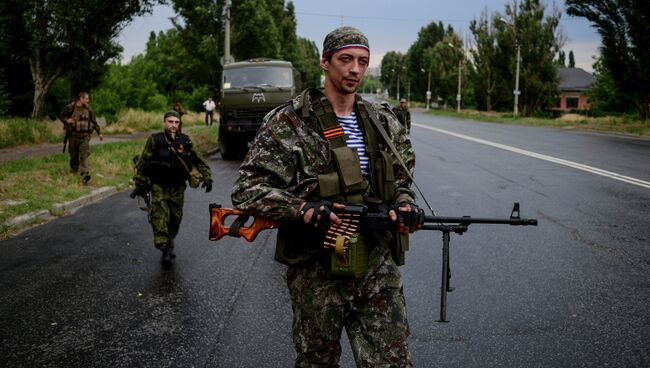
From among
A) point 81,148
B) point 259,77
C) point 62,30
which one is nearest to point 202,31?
point 62,30

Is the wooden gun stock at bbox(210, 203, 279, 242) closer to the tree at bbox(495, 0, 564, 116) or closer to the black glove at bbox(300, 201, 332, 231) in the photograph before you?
the black glove at bbox(300, 201, 332, 231)

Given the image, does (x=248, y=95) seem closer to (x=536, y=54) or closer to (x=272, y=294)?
(x=272, y=294)

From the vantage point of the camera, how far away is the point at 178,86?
5519 cm

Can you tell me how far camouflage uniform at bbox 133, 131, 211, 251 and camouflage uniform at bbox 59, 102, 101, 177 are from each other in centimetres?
582

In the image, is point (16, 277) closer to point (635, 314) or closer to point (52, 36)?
Result: point (635, 314)

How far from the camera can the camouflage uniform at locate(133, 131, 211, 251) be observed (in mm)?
6688

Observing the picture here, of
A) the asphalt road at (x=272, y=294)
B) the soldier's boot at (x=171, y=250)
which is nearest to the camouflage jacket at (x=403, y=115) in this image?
the asphalt road at (x=272, y=294)

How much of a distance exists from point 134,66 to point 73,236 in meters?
42.8

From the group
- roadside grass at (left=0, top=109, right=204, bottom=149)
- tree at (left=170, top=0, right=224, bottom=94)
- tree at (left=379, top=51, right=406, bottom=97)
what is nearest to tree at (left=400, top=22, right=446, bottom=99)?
tree at (left=379, top=51, right=406, bottom=97)

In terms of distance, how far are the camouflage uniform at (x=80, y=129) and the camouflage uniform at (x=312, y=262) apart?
10.2m

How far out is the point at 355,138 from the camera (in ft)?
8.92

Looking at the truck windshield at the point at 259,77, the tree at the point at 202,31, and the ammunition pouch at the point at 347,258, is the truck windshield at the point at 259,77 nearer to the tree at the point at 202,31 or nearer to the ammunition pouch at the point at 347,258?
the ammunition pouch at the point at 347,258

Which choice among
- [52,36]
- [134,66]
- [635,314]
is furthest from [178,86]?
[635,314]

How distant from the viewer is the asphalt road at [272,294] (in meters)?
4.14
